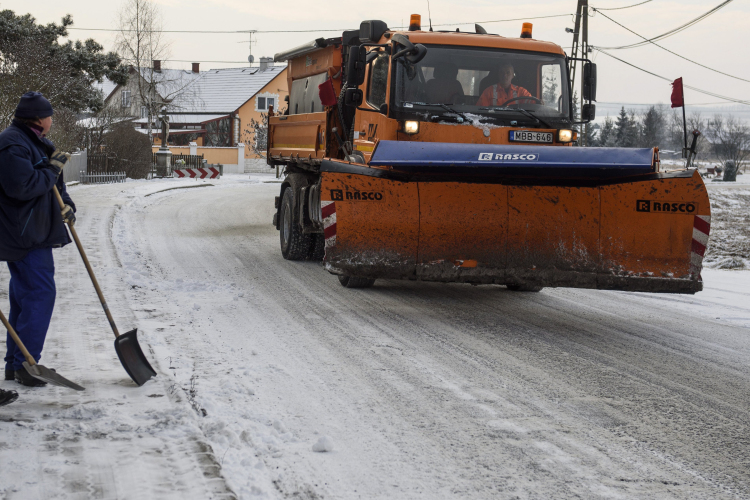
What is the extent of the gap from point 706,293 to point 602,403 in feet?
16.7

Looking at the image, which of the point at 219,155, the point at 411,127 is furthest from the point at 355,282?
the point at 219,155

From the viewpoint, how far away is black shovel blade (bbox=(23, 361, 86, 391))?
4.35 metres

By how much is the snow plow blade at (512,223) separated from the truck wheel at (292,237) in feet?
10.8

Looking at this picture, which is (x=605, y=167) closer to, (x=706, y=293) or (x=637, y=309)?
(x=637, y=309)

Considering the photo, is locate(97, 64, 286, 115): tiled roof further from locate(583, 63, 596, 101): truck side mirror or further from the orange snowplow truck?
the orange snowplow truck

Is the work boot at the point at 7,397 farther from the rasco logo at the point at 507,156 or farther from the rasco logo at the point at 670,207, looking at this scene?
the rasco logo at the point at 670,207

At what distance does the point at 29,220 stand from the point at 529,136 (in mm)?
4971

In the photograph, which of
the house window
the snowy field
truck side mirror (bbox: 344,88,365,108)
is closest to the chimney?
the house window

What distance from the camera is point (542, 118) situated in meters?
8.09

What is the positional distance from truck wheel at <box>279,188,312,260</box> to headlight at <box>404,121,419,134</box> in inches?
119

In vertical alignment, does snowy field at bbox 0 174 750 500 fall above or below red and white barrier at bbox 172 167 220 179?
below

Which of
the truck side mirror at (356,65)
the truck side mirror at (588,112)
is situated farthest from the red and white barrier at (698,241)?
the truck side mirror at (356,65)

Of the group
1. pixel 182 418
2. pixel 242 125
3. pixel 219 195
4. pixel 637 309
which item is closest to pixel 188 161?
pixel 242 125

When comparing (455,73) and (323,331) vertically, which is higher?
(455,73)
